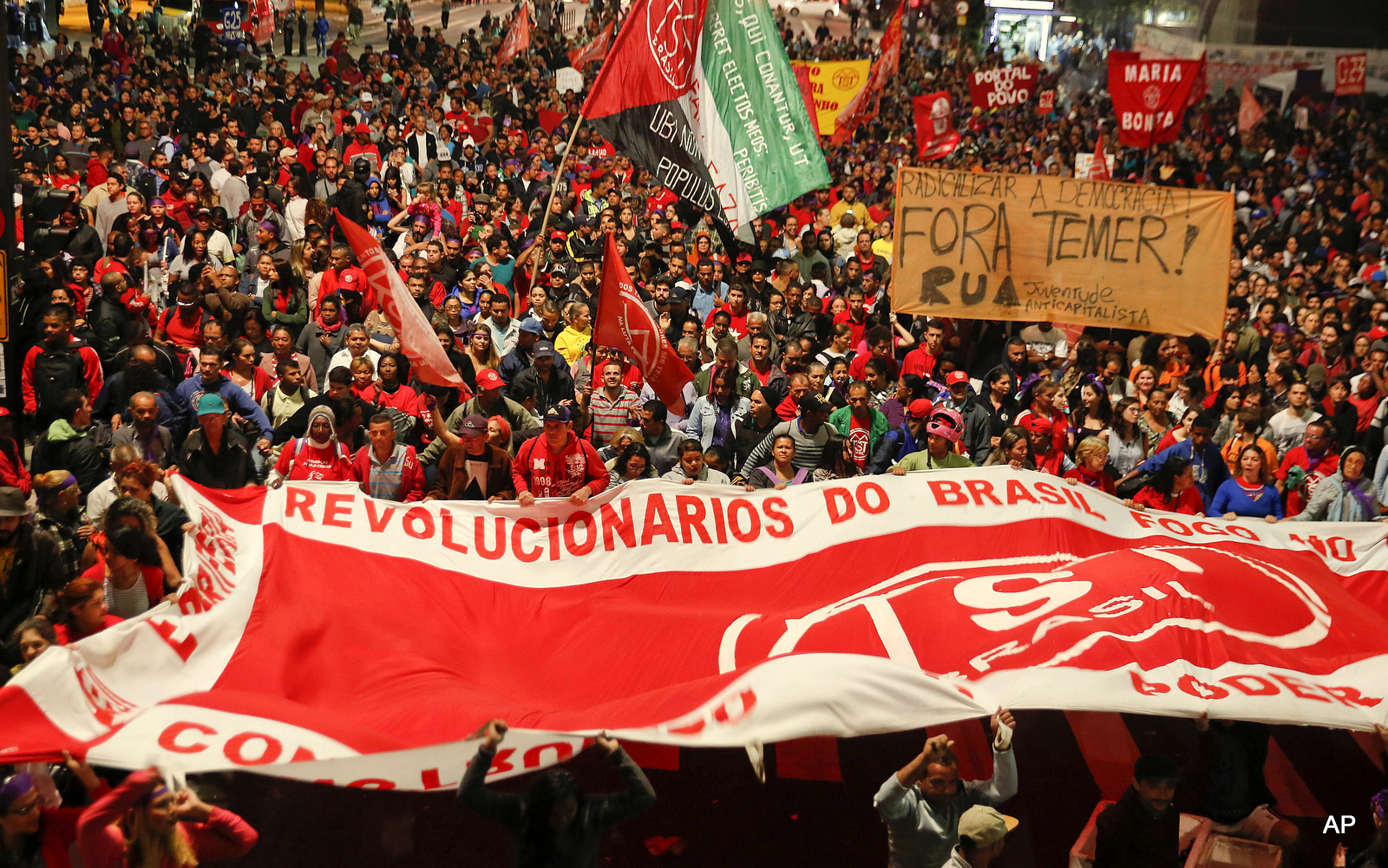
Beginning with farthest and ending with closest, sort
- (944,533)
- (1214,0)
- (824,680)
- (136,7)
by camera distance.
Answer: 1. (1214,0)
2. (136,7)
3. (944,533)
4. (824,680)

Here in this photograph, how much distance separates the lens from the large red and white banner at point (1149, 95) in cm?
1935

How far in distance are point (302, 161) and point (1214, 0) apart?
94.5 ft

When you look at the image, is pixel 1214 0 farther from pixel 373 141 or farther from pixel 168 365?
pixel 168 365

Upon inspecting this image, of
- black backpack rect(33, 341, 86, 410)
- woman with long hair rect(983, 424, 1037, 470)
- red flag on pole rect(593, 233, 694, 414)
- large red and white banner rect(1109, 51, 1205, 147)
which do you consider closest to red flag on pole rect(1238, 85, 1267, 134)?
large red and white banner rect(1109, 51, 1205, 147)

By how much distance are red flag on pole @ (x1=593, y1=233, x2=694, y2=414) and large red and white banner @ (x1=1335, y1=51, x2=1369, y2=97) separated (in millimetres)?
24376

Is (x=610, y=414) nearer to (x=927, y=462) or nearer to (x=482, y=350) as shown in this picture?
(x=482, y=350)

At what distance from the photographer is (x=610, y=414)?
9648 millimetres

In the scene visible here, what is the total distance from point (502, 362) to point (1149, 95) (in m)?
13.0

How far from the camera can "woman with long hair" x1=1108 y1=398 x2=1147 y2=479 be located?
9484mm

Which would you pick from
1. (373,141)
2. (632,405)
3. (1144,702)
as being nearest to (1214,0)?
(373,141)

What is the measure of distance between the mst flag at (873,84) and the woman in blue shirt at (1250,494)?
1231 centimetres

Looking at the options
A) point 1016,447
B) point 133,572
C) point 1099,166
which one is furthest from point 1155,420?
point 1099,166

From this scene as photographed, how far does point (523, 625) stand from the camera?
6.61m

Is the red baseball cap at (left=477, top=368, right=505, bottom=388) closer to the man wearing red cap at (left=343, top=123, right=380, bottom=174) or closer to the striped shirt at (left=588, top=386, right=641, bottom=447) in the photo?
the striped shirt at (left=588, top=386, right=641, bottom=447)
